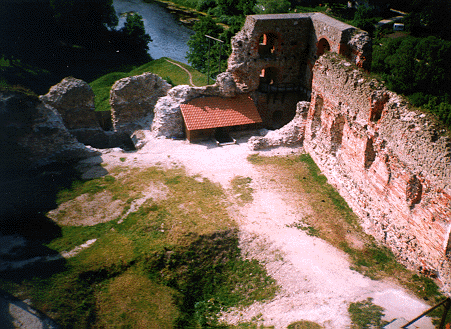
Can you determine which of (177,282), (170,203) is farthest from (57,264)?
(170,203)

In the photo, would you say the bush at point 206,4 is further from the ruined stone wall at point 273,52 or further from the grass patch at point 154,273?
the grass patch at point 154,273

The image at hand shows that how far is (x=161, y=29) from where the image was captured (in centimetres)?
4962

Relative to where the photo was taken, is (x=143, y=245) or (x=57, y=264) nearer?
(x=57, y=264)

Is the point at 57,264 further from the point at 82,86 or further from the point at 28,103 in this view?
the point at 82,86

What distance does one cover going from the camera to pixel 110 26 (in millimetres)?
43875

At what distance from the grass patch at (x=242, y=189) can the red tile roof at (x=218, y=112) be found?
4.42 m

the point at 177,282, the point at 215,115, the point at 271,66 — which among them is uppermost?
the point at 271,66

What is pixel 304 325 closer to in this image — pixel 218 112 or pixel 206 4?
pixel 218 112

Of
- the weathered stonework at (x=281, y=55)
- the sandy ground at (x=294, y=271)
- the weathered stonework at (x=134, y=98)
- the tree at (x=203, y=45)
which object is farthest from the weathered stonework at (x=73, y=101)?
the tree at (x=203, y=45)

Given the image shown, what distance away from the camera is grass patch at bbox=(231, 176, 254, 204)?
14.9m

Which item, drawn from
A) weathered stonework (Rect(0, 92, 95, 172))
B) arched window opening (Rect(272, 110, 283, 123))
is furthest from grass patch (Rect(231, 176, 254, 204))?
arched window opening (Rect(272, 110, 283, 123))

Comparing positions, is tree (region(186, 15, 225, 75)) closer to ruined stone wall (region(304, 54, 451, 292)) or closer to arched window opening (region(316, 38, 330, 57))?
arched window opening (region(316, 38, 330, 57))

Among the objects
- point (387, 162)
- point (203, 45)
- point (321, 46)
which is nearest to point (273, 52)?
point (321, 46)

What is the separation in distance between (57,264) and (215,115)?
11.1 meters
